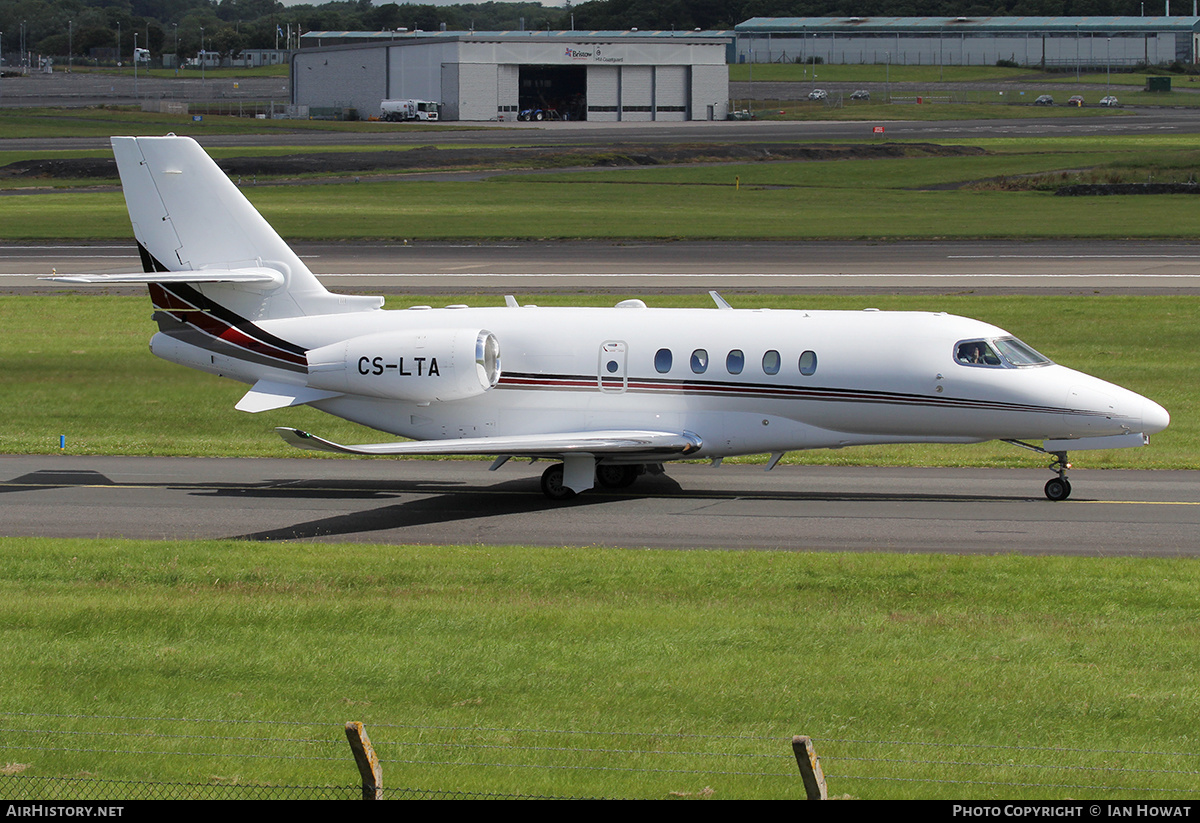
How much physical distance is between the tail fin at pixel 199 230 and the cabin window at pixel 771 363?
29.8ft

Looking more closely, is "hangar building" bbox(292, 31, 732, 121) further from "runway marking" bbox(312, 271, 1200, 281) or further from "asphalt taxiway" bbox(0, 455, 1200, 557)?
"asphalt taxiway" bbox(0, 455, 1200, 557)

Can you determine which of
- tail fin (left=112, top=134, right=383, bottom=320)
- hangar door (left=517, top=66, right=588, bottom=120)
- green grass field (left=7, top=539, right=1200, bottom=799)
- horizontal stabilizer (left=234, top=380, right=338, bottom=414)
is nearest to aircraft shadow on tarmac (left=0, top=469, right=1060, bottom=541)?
horizontal stabilizer (left=234, top=380, right=338, bottom=414)

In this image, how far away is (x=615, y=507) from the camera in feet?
83.9

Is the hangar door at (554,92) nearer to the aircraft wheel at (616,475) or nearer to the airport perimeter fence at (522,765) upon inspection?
the aircraft wheel at (616,475)

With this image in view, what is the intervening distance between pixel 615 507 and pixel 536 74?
465 ft

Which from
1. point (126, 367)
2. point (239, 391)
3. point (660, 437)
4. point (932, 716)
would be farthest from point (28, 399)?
point (932, 716)

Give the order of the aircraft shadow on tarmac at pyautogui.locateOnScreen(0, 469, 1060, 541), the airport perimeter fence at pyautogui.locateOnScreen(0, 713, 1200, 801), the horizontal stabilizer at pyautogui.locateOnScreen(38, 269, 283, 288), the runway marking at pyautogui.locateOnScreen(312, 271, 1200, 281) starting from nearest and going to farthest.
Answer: the airport perimeter fence at pyautogui.locateOnScreen(0, 713, 1200, 801), the aircraft shadow on tarmac at pyautogui.locateOnScreen(0, 469, 1060, 541), the horizontal stabilizer at pyautogui.locateOnScreen(38, 269, 283, 288), the runway marking at pyautogui.locateOnScreen(312, 271, 1200, 281)

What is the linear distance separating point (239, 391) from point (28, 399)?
19.9ft

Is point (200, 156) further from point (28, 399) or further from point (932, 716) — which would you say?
point (932, 716)

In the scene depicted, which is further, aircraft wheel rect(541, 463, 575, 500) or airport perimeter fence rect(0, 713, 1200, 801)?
aircraft wheel rect(541, 463, 575, 500)

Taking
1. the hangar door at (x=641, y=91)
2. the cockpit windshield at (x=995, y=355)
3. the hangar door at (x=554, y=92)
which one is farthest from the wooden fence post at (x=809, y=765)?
the hangar door at (x=554, y=92)

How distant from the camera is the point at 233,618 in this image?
17141mm

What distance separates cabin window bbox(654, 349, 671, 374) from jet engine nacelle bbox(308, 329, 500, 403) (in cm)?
316

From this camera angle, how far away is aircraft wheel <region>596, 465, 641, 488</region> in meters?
27.4
